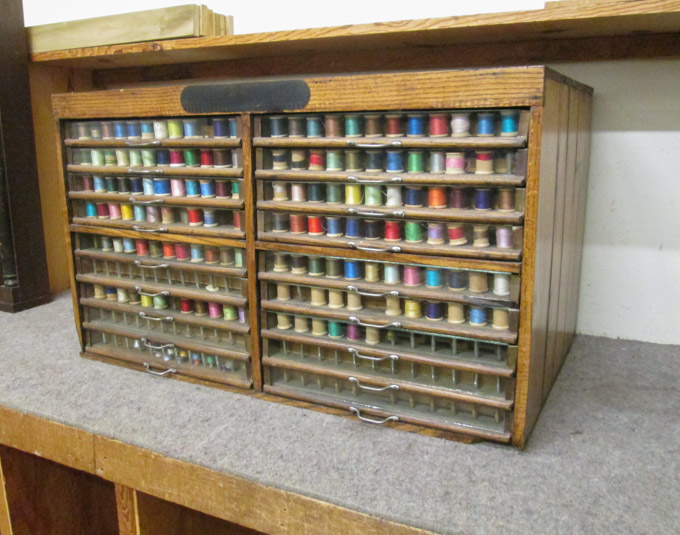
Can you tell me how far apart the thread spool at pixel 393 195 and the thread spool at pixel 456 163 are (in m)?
0.09

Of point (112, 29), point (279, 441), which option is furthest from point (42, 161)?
point (279, 441)

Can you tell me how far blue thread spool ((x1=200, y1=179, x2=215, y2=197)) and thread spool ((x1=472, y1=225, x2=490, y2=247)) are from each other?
0.51 metres

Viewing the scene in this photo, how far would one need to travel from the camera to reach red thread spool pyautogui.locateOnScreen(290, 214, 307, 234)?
1072 millimetres

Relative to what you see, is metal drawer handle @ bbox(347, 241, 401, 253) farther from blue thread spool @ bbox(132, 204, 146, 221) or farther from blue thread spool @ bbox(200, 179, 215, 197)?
blue thread spool @ bbox(132, 204, 146, 221)

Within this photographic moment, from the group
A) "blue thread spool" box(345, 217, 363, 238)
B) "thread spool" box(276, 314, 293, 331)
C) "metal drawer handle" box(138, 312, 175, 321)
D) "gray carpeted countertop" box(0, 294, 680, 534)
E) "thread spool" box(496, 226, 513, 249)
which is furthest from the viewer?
"metal drawer handle" box(138, 312, 175, 321)

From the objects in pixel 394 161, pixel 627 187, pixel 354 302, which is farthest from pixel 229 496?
pixel 627 187

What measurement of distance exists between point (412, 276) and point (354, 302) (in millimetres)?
121

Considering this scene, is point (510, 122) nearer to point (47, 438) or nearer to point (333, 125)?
point (333, 125)

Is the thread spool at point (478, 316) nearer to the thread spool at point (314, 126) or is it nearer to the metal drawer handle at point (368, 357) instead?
the metal drawer handle at point (368, 357)

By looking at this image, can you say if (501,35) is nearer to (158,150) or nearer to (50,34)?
(158,150)

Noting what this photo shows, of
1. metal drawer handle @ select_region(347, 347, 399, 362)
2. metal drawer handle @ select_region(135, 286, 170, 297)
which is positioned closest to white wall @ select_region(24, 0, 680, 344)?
metal drawer handle @ select_region(347, 347, 399, 362)

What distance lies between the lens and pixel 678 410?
108 centimetres

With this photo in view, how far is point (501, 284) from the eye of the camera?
36.8 inches

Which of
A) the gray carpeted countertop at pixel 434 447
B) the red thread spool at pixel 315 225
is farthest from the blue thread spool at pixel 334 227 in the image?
the gray carpeted countertop at pixel 434 447
